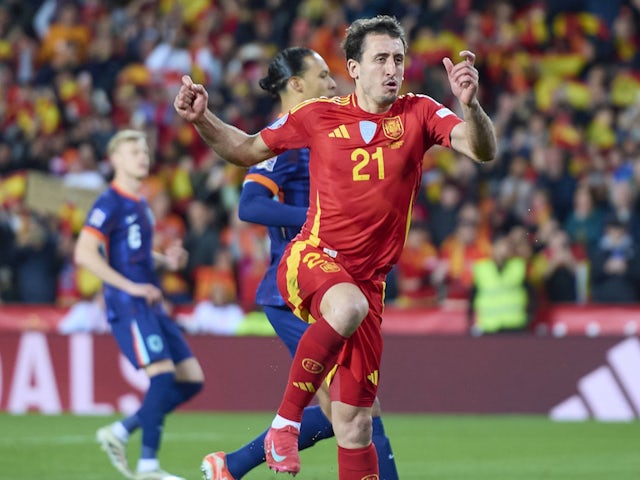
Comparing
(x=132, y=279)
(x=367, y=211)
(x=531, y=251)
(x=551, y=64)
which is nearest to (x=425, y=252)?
(x=531, y=251)

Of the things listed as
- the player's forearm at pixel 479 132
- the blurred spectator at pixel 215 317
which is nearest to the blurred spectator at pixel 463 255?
the blurred spectator at pixel 215 317

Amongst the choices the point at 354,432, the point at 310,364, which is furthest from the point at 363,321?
A: the point at 354,432

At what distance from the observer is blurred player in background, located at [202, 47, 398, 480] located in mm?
7352

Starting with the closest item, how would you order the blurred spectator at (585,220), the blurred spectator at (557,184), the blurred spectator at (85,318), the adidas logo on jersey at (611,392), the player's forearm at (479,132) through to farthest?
1. the player's forearm at (479,132)
2. the adidas logo on jersey at (611,392)
3. the blurred spectator at (585,220)
4. the blurred spectator at (85,318)
5. the blurred spectator at (557,184)

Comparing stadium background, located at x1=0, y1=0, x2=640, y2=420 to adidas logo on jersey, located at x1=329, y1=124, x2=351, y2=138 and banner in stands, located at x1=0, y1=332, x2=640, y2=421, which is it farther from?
adidas logo on jersey, located at x1=329, y1=124, x2=351, y2=138

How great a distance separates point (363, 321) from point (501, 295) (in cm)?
839

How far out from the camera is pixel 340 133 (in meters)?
6.46

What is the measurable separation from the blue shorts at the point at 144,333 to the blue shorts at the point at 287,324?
6.82ft

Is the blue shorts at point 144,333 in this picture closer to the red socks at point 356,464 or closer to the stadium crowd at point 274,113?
the red socks at point 356,464

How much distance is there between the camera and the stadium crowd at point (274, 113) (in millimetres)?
15375

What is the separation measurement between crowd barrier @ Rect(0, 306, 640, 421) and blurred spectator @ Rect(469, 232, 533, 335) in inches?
13.8

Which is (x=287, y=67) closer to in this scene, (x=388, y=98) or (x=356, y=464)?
(x=388, y=98)

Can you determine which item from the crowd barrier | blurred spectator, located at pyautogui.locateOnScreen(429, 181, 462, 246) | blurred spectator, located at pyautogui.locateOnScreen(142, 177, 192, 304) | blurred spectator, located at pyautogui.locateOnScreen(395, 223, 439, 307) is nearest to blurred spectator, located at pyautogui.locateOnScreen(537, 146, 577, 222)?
blurred spectator, located at pyautogui.locateOnScreen(429, 181, 462, 246)

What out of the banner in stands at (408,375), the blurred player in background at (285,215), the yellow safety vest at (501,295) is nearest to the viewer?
the blurred player in background at (285,215)
